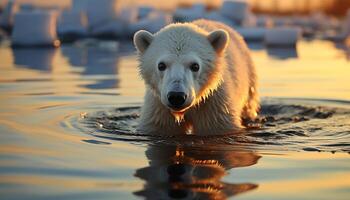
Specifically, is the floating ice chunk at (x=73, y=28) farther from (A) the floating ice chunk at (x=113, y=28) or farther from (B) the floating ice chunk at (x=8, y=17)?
(B) the floating ice chunk at (x=8, y=17)

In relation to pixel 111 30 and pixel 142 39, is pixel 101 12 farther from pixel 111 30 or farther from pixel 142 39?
pixel 142 39

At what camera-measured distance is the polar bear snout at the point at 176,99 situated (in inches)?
182

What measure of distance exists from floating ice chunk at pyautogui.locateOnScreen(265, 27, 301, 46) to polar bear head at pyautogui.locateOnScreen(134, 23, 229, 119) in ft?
57.9

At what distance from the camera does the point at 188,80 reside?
4.95 meters

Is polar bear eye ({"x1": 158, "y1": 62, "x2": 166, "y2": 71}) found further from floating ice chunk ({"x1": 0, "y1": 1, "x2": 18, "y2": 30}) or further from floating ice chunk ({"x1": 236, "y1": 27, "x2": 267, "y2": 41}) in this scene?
floating ice chunk ({"x1": 0, "y1": 1, "x2": 18, "y2": 30})

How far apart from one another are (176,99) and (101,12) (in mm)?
24847

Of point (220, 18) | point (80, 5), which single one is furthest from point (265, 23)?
point (80, 5)

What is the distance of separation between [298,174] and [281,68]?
9.39 metres

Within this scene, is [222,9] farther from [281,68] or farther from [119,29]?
[281,68]

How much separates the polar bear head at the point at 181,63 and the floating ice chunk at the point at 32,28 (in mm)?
15498

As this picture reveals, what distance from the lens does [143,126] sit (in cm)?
583

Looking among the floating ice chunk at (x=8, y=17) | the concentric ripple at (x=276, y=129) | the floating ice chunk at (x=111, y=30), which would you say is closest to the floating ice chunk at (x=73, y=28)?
the floating ice chunk at (x=111, y=30)

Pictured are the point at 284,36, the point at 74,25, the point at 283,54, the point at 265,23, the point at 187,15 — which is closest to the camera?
the point at 283,54

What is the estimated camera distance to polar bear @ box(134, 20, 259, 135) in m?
5.05
